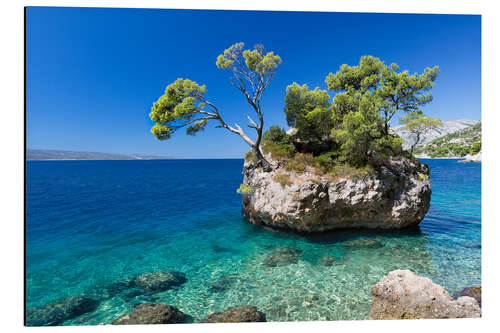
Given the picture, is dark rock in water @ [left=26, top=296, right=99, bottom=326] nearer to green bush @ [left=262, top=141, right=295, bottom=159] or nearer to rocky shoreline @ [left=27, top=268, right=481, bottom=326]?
rocky shoreline @ [left=27, top=268, right=481, bottom=326]

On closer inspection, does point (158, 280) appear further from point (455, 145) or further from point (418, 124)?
point (455, 145)

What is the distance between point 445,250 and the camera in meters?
9.61

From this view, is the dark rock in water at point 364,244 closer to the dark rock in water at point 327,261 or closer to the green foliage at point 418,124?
the dark rock in water at point 327,261

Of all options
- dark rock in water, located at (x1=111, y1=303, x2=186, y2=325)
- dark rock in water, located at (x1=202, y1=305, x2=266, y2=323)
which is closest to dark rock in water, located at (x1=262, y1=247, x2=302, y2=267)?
dark rock in water, located at (x1=202, y1=305, x2=266, y2=323)

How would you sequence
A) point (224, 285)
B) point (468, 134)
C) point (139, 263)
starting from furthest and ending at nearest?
1. point (468, 134)
2. point (139, 263)
3. point (224, 285)

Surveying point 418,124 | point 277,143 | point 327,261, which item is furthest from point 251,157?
point 418,124

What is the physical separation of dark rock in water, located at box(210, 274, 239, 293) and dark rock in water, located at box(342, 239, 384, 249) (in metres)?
6.06

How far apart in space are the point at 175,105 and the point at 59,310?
34.4ft

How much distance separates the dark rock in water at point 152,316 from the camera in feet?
19.0

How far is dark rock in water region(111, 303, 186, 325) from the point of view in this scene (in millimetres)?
5797

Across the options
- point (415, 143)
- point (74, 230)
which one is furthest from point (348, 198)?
point (74, 230)
